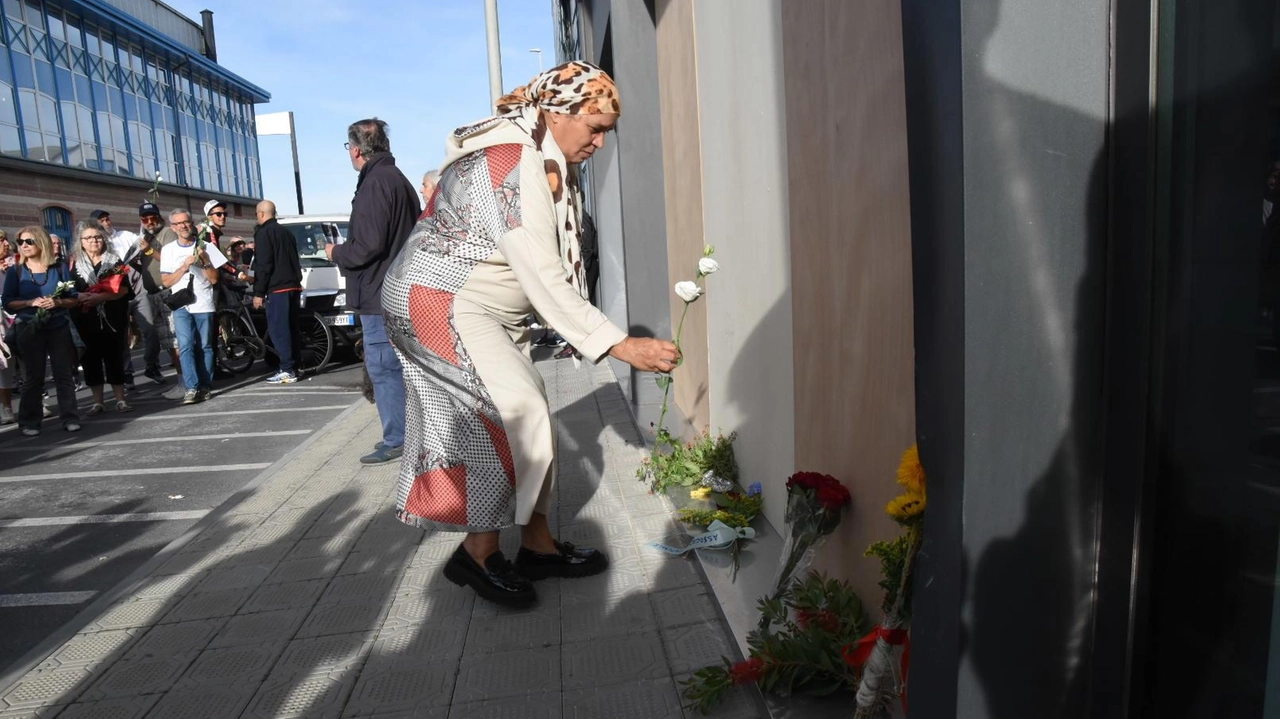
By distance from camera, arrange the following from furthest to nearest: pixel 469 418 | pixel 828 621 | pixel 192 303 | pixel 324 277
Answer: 1. pixel 324 277
2. pixel 192 303
3. pixel 469 418
4. pixel 828 621

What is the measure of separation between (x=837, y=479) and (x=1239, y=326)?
1564 mm

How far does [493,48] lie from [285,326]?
3.91 meters

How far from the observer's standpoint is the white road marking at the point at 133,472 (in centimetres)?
637

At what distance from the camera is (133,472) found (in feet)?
21.1

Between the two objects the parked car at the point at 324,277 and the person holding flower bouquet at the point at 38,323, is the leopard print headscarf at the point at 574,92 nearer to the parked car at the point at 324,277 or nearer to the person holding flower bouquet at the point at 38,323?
the person holding flower bouquet at the point at 38,323

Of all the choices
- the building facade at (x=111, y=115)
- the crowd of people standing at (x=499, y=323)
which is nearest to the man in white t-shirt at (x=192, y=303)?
the crowd of people standing at (x=499, y=323)

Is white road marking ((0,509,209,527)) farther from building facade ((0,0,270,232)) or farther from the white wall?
building facade ((0,0,270,232))

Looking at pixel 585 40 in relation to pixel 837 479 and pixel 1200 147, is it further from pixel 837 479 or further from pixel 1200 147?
pixel 1200 147

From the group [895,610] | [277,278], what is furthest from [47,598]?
[277,278]

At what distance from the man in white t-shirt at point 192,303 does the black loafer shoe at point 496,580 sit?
7.00 meters

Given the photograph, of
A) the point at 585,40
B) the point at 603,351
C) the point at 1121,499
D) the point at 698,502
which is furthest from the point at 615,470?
the point at 585,40

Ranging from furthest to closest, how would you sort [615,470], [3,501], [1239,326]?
1. [3,501]
2. [615,470]
3. [1239,326]

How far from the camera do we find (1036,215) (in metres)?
1.41

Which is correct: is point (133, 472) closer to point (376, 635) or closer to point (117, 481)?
point (117, 481)
